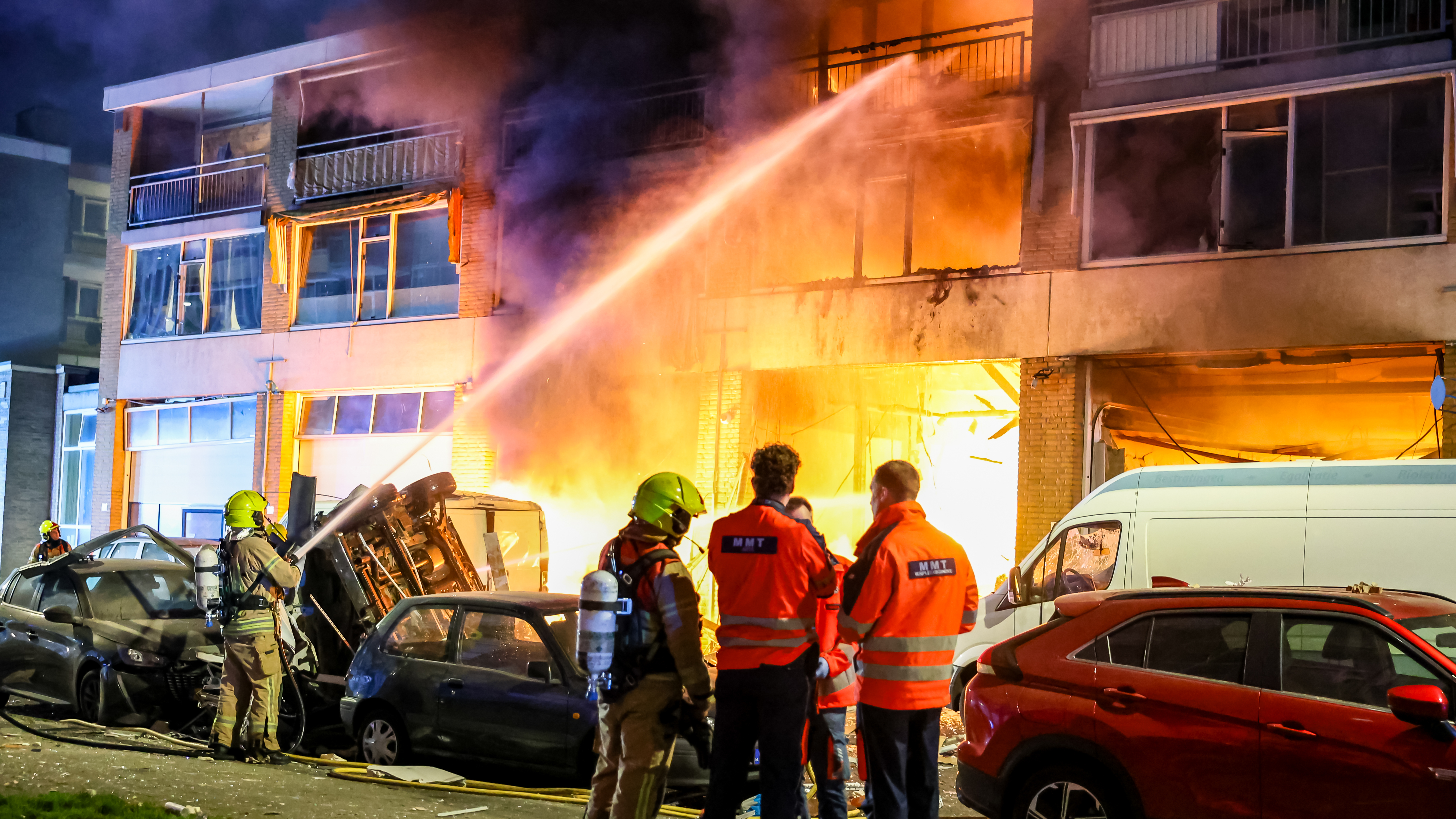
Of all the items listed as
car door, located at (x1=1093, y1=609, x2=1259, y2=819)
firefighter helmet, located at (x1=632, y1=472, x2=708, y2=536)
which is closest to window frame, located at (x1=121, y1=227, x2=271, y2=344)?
firefighter helmet, located at (x1=632, y1=472, x2=708, y2=536)

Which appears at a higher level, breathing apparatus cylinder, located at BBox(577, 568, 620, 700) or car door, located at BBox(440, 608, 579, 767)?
breathing apparatus cylinder, located at BBox(577, 568, 620, 700)

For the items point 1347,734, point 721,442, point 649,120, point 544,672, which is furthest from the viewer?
point 649,120

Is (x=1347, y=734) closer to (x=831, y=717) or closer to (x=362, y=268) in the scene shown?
(x=831, y=717)

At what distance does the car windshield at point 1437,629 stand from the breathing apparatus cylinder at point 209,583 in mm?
6991

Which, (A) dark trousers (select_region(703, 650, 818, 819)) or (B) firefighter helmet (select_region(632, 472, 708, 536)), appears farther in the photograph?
(B) firefighter helmet (select_region(632, 472, 708, 536))

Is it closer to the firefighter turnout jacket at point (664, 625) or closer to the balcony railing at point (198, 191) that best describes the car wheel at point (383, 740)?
the firefighter turnout jacket at point (664, 625)

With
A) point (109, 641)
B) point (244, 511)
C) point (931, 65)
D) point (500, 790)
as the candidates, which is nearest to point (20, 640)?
point (109, 641)

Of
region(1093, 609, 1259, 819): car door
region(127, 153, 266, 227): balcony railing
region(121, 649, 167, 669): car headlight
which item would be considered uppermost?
region(127, 153, 266, 227): balcony railing

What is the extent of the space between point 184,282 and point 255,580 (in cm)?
1691

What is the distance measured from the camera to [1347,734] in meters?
4.86

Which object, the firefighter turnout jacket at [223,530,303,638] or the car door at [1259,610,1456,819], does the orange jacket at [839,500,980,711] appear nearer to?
the car door at [1259,610,1456,819]

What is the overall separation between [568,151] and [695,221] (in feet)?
8.52

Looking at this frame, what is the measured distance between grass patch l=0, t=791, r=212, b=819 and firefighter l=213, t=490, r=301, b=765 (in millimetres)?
1711

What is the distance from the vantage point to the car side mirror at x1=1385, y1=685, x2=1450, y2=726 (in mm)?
4625
